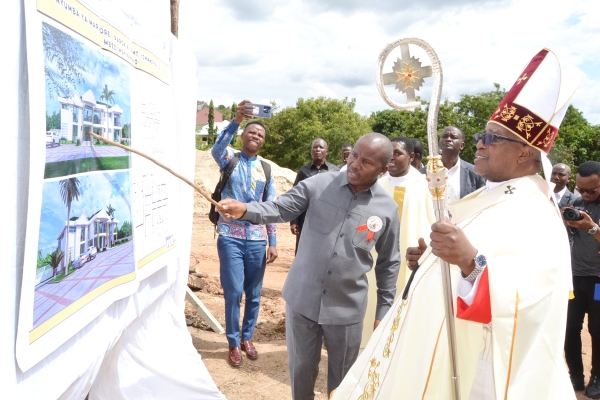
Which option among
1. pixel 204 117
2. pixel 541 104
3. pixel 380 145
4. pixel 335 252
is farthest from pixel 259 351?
pixel 204 117

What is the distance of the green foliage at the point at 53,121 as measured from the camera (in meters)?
1.69

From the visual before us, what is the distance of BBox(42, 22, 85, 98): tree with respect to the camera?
5.54ft

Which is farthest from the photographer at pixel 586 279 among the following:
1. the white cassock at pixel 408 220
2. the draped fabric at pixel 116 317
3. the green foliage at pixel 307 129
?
the green foliage at pixel 307 129

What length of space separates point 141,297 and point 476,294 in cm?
178

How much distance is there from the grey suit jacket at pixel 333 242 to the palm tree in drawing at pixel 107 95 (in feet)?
3.26

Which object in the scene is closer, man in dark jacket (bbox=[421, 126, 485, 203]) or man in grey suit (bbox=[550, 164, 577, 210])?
man in dark jacket (bbox=[421, 126, 485, 203])

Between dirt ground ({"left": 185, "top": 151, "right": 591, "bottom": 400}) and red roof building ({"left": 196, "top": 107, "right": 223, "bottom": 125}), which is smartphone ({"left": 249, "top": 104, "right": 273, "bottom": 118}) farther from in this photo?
red roof building ({"left": 196, "top": 107, "right": 223, "bottom": 125})

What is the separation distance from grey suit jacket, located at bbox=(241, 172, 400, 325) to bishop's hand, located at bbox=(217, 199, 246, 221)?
19 centimetres

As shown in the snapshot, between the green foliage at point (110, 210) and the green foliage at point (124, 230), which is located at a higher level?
the green foliage at point (110, 210)

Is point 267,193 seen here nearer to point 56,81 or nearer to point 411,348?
point 411,348

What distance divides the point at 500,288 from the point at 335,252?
116 cm

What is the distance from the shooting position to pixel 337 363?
3146 mm

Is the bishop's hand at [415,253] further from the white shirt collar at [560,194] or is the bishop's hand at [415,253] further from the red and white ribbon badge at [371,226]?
the white shirt collar at [560,194]

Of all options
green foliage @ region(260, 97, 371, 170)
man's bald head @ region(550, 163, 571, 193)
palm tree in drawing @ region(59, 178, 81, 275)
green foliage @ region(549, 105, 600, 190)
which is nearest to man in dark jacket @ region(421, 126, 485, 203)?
man's bald head @ region(550, 163, 571, 193)
